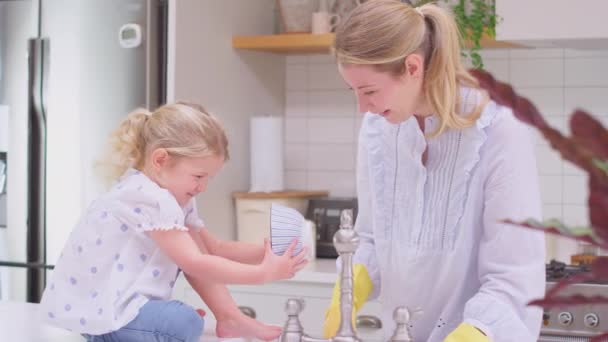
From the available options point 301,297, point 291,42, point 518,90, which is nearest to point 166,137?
point 301,297

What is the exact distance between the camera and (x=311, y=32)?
324cm

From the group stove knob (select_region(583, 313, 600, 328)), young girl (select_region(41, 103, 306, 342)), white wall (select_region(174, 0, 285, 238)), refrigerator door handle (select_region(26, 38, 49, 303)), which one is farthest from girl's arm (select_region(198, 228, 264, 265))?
refrigerator door handle (select_region(26, 38, 49, 303))

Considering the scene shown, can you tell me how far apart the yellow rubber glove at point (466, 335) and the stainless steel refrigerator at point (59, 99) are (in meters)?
1.92

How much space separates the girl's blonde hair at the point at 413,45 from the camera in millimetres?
1478

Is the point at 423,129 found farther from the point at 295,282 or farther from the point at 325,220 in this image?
the point at 325,220

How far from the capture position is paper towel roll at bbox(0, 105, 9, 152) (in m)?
3.26

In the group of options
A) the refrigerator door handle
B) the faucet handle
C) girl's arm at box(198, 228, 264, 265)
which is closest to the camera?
the faucet handle

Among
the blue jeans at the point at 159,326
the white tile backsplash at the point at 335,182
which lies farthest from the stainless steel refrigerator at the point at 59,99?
the blue jeans at the point at 159,326

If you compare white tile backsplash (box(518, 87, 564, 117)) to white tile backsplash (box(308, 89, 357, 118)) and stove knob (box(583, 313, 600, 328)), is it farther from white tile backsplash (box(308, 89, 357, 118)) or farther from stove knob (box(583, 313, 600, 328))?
stove knob (box(583, 313, 600, 328))

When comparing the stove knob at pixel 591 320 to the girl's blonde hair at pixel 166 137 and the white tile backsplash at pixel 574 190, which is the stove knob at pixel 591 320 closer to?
the white tile backsplash at pixel 574 190

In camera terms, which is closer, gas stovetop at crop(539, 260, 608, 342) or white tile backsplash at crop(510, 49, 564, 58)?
gas stovetop at crop(539, 260, 608, 342)

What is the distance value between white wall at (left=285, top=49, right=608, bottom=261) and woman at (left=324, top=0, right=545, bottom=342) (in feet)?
Answer: 4.75

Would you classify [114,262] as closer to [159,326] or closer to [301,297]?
[159,326]

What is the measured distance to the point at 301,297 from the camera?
276 centimetres
